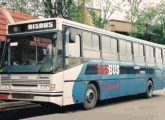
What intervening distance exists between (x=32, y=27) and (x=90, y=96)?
127 inches

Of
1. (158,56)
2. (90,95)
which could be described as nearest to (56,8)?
(158,56)

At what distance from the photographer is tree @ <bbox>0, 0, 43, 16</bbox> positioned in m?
42.2

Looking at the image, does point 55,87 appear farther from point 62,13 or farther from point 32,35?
point 62,13

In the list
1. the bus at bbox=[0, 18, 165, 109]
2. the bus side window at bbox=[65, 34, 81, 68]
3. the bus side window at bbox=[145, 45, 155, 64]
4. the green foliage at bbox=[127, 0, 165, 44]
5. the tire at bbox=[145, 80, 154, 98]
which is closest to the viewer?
the bus at bbox=[0, 18, 165, 109]

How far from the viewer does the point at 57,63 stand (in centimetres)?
998

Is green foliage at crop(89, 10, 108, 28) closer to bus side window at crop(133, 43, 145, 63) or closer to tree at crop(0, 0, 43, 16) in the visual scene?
tree at crop(0, 0, 43, 16)

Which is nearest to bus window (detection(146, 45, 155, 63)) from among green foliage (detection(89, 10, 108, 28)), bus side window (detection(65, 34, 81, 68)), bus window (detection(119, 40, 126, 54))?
bus window (detection(119, 40, 126, 54))

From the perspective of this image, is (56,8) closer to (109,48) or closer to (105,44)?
(109,48)

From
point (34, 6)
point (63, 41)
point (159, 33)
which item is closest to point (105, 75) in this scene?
point (63, 41)

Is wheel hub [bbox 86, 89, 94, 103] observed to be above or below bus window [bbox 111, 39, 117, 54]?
below

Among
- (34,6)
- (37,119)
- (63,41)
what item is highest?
(34,6)

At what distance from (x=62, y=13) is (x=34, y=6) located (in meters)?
12.0

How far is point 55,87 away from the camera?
9.82 metres

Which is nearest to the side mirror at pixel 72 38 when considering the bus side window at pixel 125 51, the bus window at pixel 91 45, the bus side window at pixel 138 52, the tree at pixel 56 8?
the bus window at pixel 91 45
